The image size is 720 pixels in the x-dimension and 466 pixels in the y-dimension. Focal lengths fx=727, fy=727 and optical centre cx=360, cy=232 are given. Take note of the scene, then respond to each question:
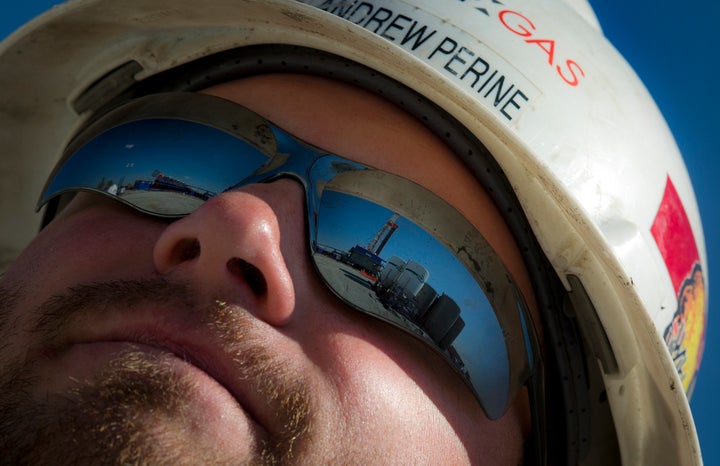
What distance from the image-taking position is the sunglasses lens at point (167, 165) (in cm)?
169

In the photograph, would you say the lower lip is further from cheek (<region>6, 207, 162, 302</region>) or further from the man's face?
cheek (<region>6, 207, 162, 302</region>)

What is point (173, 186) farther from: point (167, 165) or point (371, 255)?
point (371, 255)

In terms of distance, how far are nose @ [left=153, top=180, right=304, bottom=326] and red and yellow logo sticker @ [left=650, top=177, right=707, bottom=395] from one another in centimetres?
98

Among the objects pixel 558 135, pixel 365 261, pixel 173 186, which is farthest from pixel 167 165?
pixel 558 135

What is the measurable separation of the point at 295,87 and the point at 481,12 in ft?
1.69

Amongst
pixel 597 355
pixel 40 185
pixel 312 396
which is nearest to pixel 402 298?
pixel 312 396

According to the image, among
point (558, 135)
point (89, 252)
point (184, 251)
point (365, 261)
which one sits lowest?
point (89, 252)

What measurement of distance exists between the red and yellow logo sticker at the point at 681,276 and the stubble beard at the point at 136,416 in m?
1.05

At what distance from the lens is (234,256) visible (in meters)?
1.42

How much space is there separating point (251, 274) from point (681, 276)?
1.17 meters

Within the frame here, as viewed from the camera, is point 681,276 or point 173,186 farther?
point 681,276

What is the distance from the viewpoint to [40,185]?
245cm

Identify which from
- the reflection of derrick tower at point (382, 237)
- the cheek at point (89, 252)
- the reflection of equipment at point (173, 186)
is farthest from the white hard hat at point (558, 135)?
the cheek at point (89, 252)

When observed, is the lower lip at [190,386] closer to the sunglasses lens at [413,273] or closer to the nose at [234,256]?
the nose at [234,256]
